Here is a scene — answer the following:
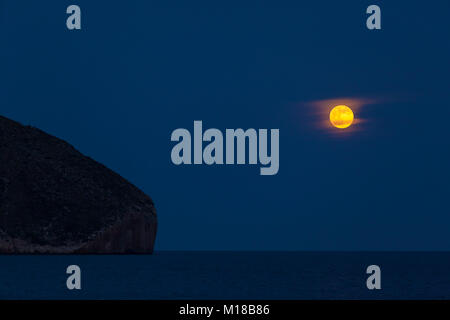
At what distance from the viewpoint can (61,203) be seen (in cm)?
15738

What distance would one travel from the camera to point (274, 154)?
45.8 m

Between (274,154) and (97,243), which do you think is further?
(97,243)

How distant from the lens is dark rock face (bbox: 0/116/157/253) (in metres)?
150

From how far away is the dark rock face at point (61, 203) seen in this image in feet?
490

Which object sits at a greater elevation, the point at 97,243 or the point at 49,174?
the point at 49,174

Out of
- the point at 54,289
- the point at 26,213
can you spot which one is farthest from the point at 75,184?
the point at 54,289

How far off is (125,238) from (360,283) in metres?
78.4

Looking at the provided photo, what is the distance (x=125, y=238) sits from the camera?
160 m
